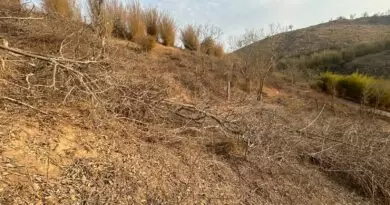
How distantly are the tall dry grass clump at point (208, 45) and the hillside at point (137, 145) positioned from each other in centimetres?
567

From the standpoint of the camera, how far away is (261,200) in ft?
14.6

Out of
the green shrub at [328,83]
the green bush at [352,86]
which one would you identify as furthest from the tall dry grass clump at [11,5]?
the green bush at [352,86]

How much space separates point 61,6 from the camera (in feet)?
28.8

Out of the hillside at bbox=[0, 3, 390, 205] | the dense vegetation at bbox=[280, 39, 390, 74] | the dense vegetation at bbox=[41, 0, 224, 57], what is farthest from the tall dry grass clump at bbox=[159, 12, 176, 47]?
the dense vegetation at bbox=[280, 39, 390, 74]

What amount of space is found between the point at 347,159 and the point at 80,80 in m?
3.99

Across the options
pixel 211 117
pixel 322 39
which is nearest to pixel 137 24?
pixel 211 117

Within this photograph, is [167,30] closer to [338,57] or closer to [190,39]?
[190,39]

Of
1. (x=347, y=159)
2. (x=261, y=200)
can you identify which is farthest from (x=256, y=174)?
(x=347, y=159)

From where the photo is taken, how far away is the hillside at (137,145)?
350 cm

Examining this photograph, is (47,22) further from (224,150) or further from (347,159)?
(347,159)

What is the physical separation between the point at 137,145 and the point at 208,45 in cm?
861

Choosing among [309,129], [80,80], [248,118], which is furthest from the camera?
[309,129]

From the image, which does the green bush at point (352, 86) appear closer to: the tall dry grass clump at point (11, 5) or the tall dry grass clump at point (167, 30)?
the tall dry grass clump at point (167, 30)

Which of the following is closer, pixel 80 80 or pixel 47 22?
pixel 80 80
